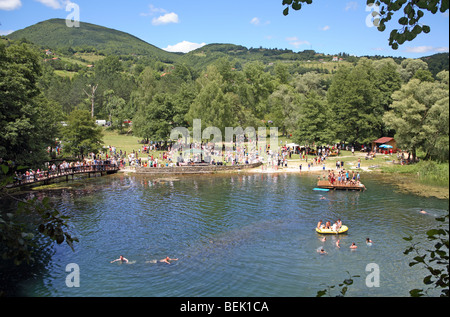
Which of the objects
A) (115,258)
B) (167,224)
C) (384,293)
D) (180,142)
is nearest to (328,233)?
(384,293)

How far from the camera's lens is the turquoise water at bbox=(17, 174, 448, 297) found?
61.8 ft

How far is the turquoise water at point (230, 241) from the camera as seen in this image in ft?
61.8

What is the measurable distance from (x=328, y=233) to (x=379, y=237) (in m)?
3.38

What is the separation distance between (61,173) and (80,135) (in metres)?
9.11

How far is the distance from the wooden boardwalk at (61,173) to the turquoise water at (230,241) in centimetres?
357

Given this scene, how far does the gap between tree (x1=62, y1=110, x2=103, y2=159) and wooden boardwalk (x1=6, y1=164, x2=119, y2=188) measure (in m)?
3.75

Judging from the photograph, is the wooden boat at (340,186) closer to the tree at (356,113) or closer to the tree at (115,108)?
the tree at (356,113)

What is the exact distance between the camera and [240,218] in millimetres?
30172
